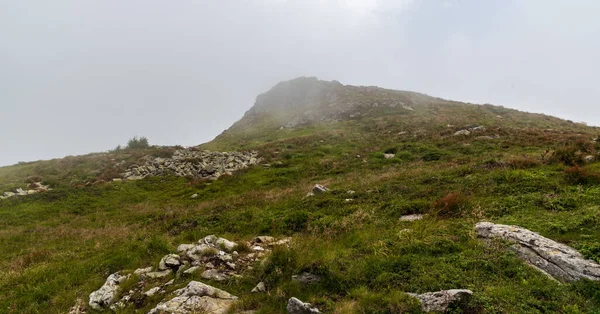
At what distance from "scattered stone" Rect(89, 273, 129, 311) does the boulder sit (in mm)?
2136

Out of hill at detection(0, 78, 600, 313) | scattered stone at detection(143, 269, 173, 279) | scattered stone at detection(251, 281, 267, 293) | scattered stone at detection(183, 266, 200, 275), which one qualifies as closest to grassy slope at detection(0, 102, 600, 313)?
hill at detection(0, 78, 600, 313)

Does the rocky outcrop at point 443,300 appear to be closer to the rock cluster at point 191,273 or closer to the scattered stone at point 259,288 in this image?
the scattered stone at point 259,288

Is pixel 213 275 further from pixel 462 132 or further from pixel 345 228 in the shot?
pixel 462 132

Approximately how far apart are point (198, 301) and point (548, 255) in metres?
8.63

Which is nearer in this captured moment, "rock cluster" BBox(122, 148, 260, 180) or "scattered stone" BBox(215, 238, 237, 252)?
"scattered stone" BBox(215, 238, 237, 252)

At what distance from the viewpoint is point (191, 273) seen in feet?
31.8

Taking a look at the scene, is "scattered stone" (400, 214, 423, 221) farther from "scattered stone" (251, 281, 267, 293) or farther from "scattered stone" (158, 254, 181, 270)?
"scattered stone" (158, 254, 181, 270)

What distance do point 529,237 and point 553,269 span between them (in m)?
1.18

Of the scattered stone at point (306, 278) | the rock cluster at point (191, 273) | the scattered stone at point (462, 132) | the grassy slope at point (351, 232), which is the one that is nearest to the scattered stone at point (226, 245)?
the rock cluster at point (191, 273)

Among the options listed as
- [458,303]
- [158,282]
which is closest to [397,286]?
[458,303]

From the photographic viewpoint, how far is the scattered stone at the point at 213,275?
936 cm

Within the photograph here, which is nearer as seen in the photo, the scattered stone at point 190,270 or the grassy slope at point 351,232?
the grassy slope at point 351,232

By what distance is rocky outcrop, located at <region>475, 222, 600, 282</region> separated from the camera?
22.7 feet

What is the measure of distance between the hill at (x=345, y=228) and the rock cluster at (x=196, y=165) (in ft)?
9.86
